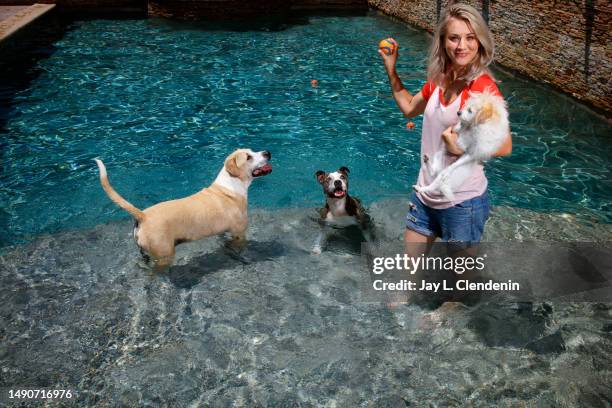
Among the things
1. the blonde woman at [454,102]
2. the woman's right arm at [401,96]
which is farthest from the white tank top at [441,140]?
the woman's right arm at [401,96]

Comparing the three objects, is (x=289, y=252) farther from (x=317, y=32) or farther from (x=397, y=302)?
(x=317, y=32)

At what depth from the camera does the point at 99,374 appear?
4.20 meters

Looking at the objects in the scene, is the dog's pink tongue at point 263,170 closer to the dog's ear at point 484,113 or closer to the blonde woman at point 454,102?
the blonde woman at point 454,102

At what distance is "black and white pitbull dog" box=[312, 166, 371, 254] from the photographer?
5.54m

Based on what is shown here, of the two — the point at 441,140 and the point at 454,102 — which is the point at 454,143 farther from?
the point at 454,102

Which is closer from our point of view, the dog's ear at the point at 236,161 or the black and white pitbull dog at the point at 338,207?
the dog's ear at the point at 236,161

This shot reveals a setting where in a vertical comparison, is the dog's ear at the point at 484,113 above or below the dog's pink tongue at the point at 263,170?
above

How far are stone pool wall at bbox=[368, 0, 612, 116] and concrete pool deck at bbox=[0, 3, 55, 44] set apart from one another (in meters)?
11.2

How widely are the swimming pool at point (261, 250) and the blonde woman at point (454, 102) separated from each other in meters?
1.36

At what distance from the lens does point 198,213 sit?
5.02 meters

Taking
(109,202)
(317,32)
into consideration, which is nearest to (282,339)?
(109,202)

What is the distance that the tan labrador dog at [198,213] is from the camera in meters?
4.66

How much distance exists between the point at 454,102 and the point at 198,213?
8.93 feet

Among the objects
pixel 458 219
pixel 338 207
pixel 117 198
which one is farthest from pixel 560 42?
pixel 117 198
